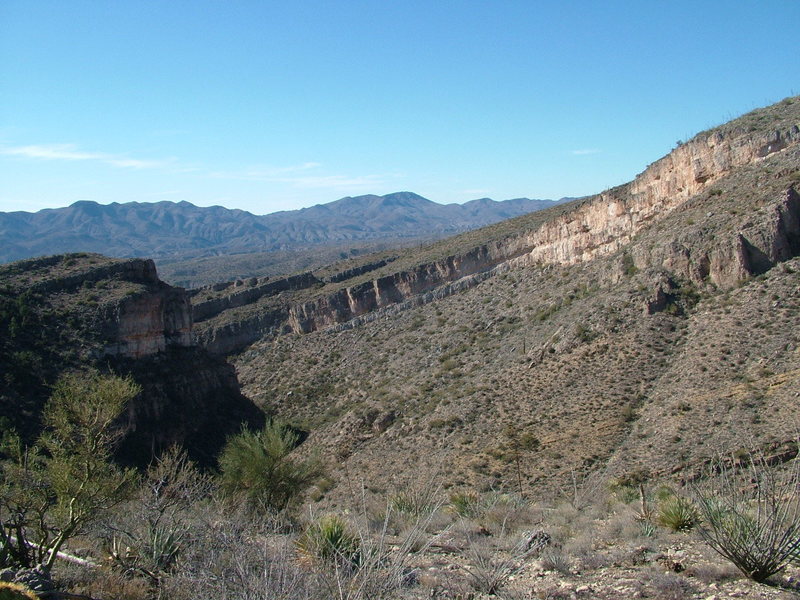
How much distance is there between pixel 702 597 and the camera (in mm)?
7391

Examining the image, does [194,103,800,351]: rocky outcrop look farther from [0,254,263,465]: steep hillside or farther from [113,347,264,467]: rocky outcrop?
[0,254,263,465]: steep hillside

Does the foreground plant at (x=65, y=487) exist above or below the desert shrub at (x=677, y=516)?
above

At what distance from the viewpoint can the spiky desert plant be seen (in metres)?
6.21

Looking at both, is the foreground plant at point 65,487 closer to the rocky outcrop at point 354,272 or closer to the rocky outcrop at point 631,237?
the rocky outcrop at point 631,237

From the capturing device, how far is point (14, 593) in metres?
6.27

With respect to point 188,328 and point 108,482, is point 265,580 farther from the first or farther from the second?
point 188,328

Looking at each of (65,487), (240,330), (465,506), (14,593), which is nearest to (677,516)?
(465,506)

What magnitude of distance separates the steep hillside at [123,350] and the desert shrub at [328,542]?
874 inches

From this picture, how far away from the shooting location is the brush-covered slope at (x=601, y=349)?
20.8 meters

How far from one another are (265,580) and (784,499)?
6441 millimetres

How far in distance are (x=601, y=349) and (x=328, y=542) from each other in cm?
2025

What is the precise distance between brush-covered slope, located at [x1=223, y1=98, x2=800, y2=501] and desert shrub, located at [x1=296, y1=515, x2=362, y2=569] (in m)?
3.27

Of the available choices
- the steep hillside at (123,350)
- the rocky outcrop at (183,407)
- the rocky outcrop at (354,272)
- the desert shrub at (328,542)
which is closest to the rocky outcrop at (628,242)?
the rocky outcrop at (354,272)

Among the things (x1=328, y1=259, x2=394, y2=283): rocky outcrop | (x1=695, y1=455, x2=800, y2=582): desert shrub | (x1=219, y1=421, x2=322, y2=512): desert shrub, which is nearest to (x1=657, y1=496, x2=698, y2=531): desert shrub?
(x1=695, y1=455, x2=800, y2=582): desert shrub
